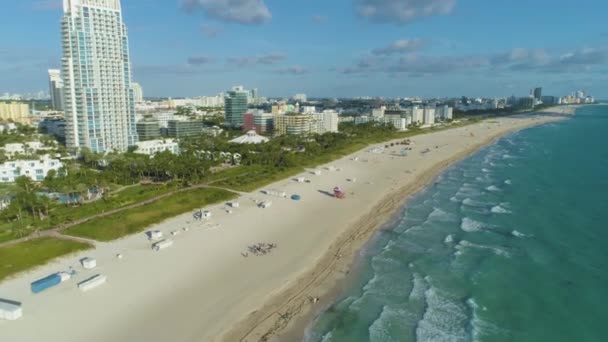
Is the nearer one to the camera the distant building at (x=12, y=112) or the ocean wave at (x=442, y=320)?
the ocean wave at (x=442, y=320)

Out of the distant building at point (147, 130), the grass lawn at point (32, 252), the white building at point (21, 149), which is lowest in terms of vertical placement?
the grass lawn at point (32, 252)

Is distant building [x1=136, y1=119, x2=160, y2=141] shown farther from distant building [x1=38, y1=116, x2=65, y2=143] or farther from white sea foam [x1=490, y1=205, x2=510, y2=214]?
white sea foam [x1=490, y1=205, x2=510, y2=214]

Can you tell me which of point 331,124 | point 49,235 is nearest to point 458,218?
point 49,235

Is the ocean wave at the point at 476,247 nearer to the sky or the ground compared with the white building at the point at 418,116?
nearer to the ground

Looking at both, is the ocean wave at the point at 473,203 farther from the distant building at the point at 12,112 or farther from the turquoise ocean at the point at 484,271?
the distant building at the point at 12,112

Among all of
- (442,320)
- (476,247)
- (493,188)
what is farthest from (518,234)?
(493,188)

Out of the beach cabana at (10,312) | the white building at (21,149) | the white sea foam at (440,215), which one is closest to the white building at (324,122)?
the white building at (21,149)

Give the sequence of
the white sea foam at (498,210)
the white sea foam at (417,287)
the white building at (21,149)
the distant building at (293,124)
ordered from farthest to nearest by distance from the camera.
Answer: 1. the distant building at (293,124)
2. the white building at (21,149)
3. the white sea foam at (498,210)
4. the white sea foam at (417,287)

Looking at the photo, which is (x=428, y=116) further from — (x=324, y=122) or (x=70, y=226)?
(x=70, y=226)
